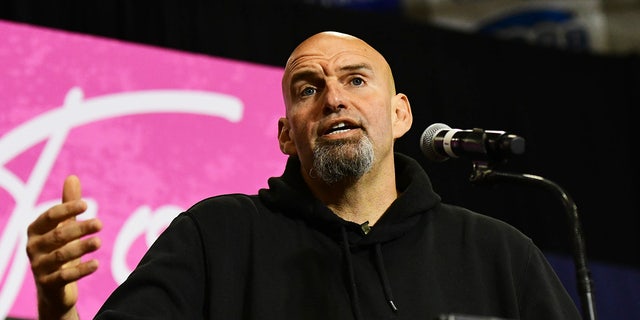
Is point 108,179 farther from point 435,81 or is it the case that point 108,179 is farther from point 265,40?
point 435,81

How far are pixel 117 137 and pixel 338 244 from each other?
Answer: 2063 millimetres

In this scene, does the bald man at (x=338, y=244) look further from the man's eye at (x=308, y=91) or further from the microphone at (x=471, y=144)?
the microphone at (x=471, y=144)

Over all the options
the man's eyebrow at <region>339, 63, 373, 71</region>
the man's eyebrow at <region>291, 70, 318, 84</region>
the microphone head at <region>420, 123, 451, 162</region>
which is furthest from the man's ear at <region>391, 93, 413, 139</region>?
the microphone head at <region>420, 123, 451, 162</region>

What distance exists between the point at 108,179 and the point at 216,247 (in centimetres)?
197

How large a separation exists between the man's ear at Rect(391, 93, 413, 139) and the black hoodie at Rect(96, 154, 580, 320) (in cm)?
24

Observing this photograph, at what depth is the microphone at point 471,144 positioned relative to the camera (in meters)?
2.12

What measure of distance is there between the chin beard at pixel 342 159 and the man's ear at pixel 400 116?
28 centimetres

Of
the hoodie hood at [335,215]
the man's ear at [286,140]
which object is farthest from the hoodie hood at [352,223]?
the man's ear at [286,140]

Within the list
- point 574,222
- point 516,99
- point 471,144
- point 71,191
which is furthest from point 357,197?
point 516,99

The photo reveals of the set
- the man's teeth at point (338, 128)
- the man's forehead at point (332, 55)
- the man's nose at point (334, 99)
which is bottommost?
the man's teeth at point (338, 128)

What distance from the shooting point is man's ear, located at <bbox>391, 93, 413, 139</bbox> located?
2926 mm

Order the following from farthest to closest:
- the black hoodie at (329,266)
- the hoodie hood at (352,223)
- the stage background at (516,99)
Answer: the stage background at (516,99) → the hoodie hood at (352,223) → the black hoodie at (329,266)

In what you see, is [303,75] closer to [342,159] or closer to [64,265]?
[342,159]

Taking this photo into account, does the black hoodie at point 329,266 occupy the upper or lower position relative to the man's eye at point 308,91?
lower
